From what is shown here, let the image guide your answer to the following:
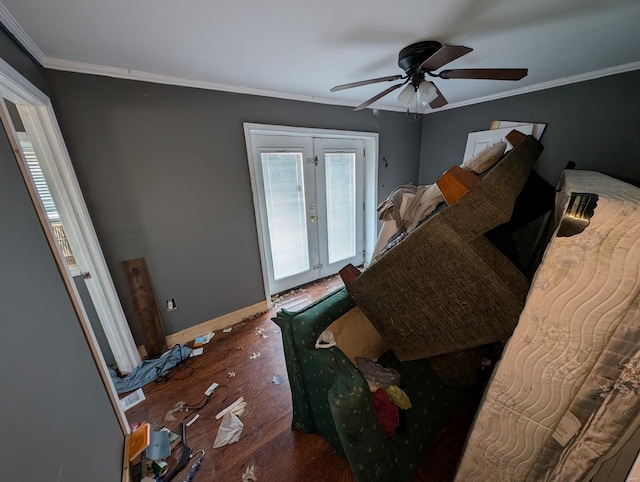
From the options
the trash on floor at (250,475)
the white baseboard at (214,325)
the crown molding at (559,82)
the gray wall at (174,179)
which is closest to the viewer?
the trash on floor at (250,475)

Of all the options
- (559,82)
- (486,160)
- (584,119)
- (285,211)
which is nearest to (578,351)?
(486,160)

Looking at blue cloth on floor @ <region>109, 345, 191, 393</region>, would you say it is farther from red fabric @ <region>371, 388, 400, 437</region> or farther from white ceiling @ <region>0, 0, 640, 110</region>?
white ceiling @ <region>0, 0, 640, 110</region>

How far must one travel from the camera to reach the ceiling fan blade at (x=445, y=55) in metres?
1.06

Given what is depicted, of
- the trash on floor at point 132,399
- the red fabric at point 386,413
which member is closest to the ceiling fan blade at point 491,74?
the red fabric at point 386,413

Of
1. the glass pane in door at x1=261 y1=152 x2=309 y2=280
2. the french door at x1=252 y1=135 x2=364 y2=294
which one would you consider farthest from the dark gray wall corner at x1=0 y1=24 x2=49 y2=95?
the glass pane in door at x1=261 y1=152 x2=309 y2=280

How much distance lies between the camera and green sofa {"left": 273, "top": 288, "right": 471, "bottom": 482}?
34.7 inches

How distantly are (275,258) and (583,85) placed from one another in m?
3.63

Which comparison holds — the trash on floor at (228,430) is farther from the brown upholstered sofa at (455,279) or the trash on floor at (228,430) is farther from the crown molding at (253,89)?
the crown molding at (253,89)

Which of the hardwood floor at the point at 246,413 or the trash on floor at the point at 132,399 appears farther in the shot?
the trash on floor at the point at 132,399

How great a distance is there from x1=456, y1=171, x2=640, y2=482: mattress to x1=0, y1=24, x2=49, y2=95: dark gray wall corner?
89.6 inches

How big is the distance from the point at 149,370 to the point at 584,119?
4697mm

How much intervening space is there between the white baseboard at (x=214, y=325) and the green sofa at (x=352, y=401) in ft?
4.21

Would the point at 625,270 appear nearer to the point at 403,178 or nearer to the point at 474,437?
the point at 474,437

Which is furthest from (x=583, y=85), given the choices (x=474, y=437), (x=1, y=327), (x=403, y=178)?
(x=1, y=327)
